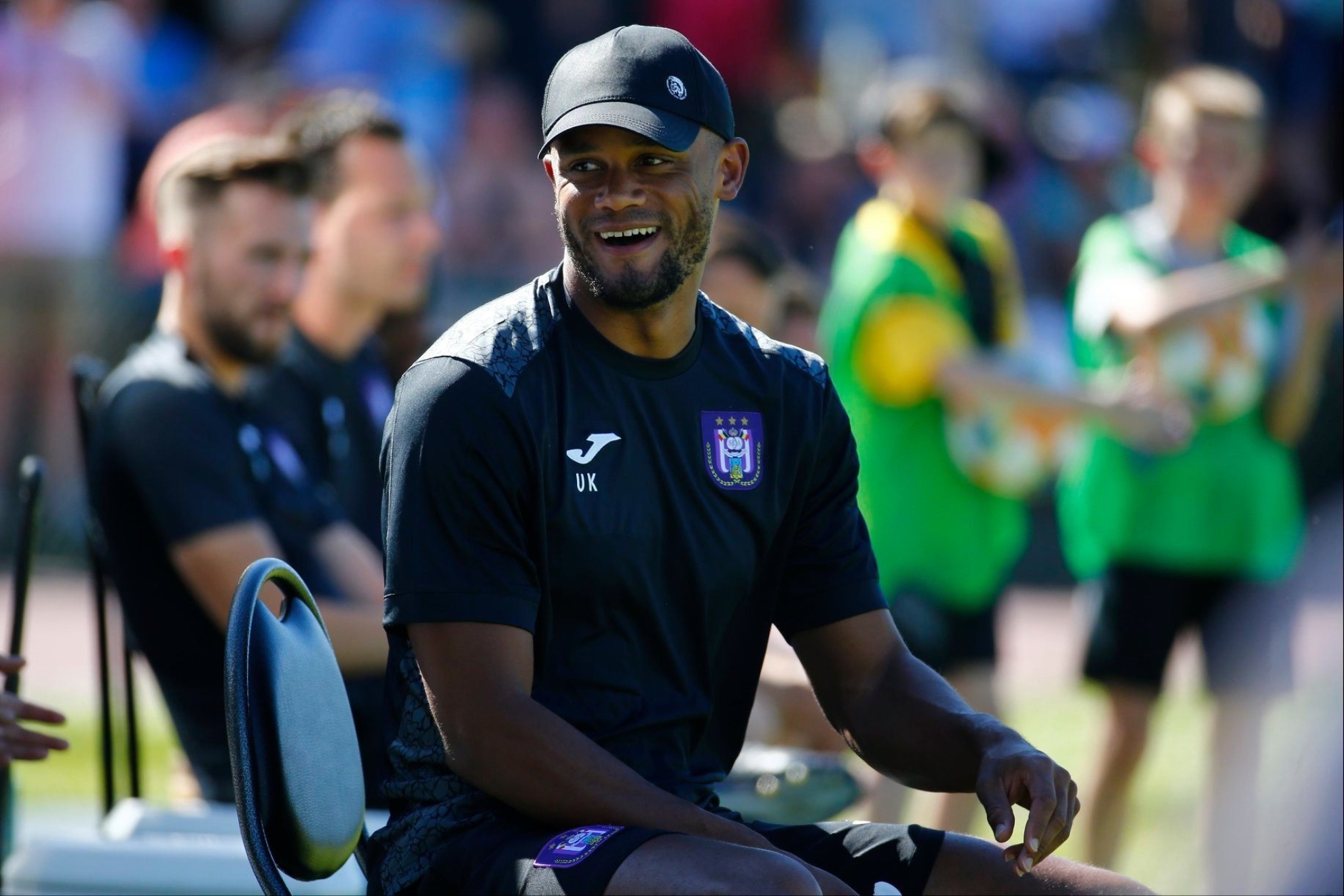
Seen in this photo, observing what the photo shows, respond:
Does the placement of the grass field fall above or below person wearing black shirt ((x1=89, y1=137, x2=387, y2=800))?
below

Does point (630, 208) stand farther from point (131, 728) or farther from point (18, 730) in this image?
point (131, 728)

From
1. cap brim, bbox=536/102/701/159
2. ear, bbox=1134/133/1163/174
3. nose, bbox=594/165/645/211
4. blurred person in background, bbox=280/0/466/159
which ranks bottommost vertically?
nose, bbox=594/165/645/211

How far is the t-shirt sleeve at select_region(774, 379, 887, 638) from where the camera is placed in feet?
9.53

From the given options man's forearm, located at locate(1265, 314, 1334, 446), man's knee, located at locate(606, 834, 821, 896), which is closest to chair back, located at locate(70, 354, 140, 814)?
man's knee, located at locate(606, 834, 821, 896)

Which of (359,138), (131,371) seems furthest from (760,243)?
(131,371)

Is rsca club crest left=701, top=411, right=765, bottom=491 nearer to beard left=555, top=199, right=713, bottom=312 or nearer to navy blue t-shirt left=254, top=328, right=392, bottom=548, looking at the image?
beard left=555, top=199, right=713, bottom=312

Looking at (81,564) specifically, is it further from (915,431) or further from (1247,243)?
(1247,243)

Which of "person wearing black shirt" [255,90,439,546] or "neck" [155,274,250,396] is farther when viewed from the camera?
"person wearing black shirt" [255,90,439,546]

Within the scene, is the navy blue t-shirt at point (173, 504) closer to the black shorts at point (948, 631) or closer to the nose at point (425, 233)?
the nose at point (425, 233)

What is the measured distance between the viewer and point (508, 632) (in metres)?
2.51

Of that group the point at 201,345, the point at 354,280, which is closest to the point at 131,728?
the point at 201,345

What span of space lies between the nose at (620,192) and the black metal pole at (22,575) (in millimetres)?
1527

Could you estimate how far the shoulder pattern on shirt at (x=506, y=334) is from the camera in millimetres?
2607

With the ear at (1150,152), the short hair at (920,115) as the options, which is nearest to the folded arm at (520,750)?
the short hair at (920,115)
